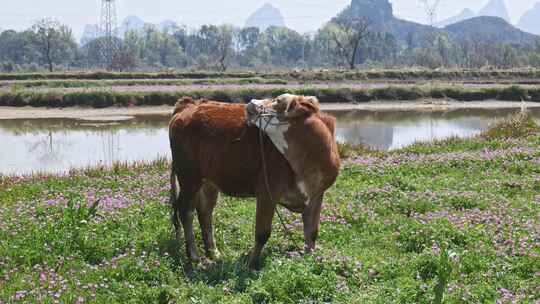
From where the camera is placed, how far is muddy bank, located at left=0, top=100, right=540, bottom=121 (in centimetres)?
3784

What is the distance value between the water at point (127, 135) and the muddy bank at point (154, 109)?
1502 millimetres

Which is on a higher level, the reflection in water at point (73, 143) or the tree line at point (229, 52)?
the tree line at point (229, 52)

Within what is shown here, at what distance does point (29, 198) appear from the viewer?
11.5 metres

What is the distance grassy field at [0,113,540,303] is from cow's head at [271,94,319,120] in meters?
1.76

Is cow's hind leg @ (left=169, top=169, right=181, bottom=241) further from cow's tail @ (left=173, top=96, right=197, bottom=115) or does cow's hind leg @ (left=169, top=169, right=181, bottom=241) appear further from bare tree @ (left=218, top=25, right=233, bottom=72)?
bare tree @ (left=218, top=25, right=233, bottom=72)

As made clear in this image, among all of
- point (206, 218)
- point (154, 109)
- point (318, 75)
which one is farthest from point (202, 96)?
point (206, 218)

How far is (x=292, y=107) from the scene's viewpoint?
26.1ft

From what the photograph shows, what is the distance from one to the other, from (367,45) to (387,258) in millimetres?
180876

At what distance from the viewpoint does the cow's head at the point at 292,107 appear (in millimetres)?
Result: 7926

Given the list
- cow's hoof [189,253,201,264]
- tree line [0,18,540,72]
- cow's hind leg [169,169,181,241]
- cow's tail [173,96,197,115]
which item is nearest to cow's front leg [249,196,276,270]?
cow's hoof [189,253,201,264]

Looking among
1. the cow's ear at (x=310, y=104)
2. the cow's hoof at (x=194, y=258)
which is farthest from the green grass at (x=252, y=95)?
the cow's ear at (x=310, y=104)

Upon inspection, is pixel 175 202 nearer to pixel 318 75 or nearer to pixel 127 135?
pixel 127 135

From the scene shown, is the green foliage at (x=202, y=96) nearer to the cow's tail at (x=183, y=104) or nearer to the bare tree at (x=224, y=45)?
the cow's tail at (x=183, y=104)

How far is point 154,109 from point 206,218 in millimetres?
33385
